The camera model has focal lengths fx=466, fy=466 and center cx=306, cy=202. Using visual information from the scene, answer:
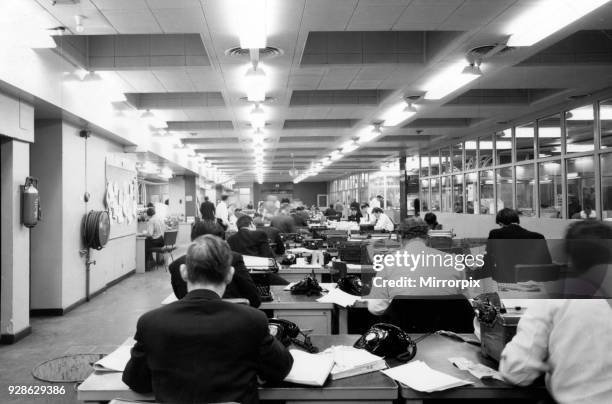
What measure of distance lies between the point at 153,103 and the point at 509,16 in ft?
19.3

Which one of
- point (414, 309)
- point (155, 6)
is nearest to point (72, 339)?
point (155, 6)

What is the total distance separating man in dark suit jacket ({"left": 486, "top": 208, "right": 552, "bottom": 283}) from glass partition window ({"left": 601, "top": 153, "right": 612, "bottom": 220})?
2.30m

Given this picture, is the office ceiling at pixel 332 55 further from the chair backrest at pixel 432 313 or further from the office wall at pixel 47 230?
the chair backrest at pixel 432 313

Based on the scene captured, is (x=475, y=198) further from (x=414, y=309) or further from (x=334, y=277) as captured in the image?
(x=414, y=309)

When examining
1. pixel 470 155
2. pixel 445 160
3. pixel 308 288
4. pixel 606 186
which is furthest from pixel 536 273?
pixel 445 160

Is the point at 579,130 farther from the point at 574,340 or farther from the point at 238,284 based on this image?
the point at 574,340

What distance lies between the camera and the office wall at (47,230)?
5977 millimetres

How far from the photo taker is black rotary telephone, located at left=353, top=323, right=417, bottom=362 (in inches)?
89.3

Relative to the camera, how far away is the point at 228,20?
13.9 feet

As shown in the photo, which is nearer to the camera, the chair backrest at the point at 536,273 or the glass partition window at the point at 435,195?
the chair backrest at the point at 536,273

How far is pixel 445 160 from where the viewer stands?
13477 millimetres

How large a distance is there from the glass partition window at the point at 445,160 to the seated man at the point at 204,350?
1209cm

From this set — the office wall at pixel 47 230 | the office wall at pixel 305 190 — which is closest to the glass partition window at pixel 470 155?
the office wall at pixel 47 230

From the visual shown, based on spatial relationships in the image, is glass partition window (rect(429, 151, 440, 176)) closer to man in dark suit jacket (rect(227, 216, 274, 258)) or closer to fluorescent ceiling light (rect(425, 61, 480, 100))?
fluorescent ceiling light (rect(425, 61, 480, 100))
